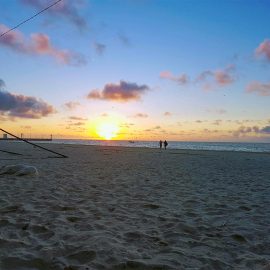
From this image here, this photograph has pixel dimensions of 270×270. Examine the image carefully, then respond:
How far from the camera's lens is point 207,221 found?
6.64 meters

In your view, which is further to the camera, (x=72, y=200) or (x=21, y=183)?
(x=21, y=183)

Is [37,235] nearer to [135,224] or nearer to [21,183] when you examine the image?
[135,224]

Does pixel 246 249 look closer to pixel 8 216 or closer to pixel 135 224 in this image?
pixel 135 224

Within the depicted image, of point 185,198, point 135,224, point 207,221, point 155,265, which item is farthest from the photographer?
point 185,198

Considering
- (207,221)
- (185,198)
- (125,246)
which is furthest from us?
(185,198)

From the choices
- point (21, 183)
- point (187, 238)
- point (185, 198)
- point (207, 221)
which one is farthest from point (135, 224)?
point (21, 183)

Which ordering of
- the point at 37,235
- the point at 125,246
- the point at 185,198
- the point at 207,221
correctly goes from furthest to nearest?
1. the point at 185,198
2. the point at 207,221
3. the point at 37,235
4. the point at 125,246

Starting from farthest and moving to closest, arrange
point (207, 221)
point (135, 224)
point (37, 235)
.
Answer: point (207, 221), point (135, 224), point (37, 235)

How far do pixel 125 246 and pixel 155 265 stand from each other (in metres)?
0.83

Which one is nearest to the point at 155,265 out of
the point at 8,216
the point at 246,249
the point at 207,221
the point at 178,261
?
the point at 178,261

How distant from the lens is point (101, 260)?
14.3 ft

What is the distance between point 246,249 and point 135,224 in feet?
7.20

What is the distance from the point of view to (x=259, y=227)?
6.27 metres

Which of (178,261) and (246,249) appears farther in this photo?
(246,249)
